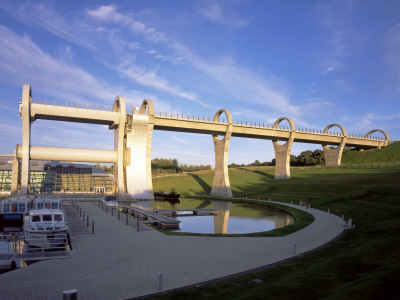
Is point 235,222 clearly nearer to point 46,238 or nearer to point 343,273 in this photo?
point 46,238

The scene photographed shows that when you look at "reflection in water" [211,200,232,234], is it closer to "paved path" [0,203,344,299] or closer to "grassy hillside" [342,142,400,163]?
"paved path" [0,203,344,299]

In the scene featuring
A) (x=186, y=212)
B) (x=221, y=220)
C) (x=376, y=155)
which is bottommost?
(x=221, y=220)

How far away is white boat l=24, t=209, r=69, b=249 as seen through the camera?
21.2 m

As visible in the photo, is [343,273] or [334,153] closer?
[343,273]

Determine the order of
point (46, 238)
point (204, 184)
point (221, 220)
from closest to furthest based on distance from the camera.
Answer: point (46, 238)
point (221, 220)
point (204, 184)

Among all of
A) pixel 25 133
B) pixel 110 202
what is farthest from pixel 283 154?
pixel 25 133

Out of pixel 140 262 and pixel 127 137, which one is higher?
pixel 127 137

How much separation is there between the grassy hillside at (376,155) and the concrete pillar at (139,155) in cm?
7665

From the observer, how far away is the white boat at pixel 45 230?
21203 mm

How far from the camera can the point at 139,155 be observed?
2370 inches

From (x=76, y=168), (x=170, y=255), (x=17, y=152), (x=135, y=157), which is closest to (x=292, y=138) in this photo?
(x=135, y=157)

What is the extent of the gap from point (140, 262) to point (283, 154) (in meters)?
70.3

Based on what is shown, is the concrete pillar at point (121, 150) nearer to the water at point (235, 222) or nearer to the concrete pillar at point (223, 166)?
the concrete pillar at point (223, 166)

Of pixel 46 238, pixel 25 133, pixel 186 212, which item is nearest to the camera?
pixel 46 238
